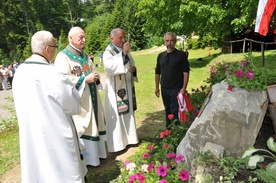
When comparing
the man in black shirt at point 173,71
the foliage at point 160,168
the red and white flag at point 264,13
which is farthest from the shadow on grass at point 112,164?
the red and white flag at point 264,13

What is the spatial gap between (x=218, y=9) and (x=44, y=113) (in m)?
11.1

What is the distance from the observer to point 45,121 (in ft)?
9.61

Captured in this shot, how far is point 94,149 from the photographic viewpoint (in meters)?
4.41

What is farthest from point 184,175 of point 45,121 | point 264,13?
point 264,13

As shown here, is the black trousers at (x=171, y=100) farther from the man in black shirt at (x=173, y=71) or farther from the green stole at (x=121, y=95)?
the green stole at (x=121, y=95)

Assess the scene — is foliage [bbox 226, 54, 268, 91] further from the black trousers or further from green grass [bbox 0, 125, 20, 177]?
green grass [bbox 0, 125, 20, 177]

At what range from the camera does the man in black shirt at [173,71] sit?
4539 millimetres

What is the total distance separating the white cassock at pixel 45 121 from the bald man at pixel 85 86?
3.33 ft

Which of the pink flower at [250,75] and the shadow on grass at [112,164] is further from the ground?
the pink flower at [250,75]

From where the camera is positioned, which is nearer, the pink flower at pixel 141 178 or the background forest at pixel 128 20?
the pink flower at pixel 141 178

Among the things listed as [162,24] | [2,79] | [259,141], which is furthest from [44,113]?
[2,79]

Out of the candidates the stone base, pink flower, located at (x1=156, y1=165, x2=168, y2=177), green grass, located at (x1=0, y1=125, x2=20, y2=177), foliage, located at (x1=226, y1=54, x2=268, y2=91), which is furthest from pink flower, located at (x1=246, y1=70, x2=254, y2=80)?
green grass, located at (x1=0, y1=125, x2=20, y2=177)

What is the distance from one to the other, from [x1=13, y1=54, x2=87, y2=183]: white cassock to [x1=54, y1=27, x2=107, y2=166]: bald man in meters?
1.01

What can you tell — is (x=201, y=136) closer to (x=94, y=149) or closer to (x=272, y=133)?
(x=272, y=133)
